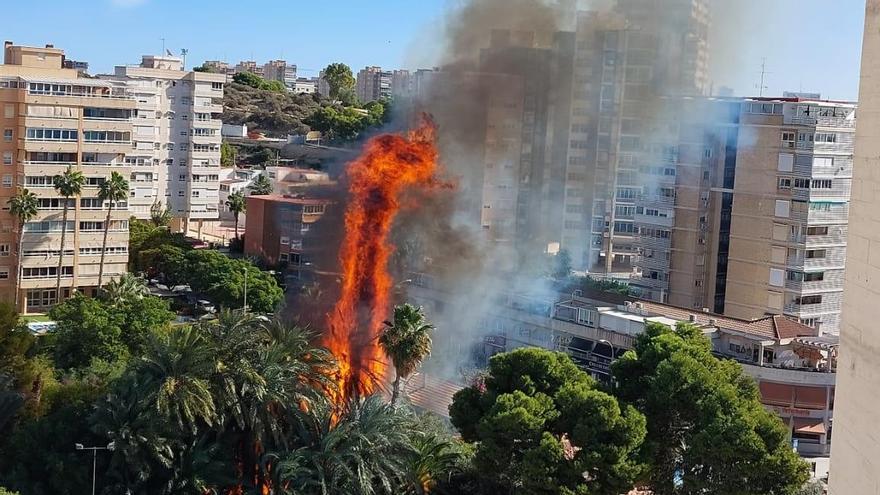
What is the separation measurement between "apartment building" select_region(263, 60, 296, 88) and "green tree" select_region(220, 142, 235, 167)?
7467 centimetres

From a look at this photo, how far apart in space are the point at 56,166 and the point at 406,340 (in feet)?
93.5

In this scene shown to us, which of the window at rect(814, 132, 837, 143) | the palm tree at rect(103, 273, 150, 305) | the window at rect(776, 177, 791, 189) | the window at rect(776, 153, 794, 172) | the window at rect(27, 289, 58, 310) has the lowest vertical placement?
the window at rect(27, 289, 58, 310)

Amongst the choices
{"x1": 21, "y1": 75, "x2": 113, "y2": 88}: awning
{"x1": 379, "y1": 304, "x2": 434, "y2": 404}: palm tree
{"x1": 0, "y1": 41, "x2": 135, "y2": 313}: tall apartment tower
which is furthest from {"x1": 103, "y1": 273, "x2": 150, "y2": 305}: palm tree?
{"x1": 379, "y1": 304, "x2": 434, "y2": 404}: palm tree

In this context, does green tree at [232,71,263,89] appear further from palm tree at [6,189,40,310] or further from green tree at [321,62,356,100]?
palm tree at [6,189,40,310]

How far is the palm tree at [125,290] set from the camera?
1818 inches

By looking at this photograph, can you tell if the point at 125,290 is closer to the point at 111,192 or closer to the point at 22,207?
the point at 22,207

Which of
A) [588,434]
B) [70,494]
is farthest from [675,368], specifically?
[70,494]

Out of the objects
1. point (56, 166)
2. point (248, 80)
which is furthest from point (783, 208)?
point (248, 80)

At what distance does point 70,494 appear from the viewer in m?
26.2

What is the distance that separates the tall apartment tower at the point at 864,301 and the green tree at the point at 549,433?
45.9ft

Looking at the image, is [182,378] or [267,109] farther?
[267,109]

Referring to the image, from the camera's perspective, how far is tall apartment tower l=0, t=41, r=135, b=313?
50.7 metres

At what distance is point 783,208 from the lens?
4712 cm

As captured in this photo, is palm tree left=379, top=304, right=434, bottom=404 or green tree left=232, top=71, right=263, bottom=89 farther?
green tree left=232, top=71, right=263, bottom=89
